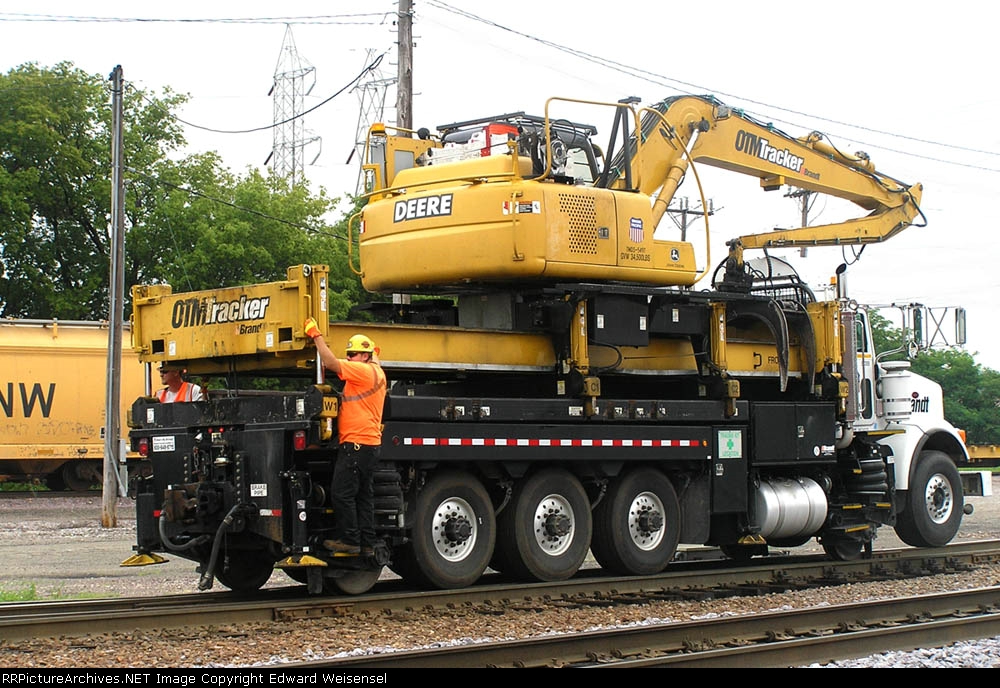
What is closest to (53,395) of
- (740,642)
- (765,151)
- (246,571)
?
(246,571)

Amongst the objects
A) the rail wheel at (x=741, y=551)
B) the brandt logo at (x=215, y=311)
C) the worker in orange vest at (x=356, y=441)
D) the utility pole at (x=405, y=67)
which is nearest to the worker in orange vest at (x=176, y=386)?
the brandt logo at (x=215, y=311)

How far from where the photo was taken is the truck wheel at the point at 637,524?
1322 cm

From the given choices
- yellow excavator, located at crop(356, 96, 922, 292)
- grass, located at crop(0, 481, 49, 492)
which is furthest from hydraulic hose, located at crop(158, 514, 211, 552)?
grass, located at crop(0, 481, 49, 492)

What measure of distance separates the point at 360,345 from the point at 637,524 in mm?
4033

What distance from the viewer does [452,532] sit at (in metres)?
11.9

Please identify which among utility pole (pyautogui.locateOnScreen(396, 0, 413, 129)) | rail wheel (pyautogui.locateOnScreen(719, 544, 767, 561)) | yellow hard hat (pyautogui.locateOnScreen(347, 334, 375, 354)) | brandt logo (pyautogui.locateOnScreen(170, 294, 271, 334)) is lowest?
rail wheel (pyautogui.locateOnScreen(719, 544, 767, 561))

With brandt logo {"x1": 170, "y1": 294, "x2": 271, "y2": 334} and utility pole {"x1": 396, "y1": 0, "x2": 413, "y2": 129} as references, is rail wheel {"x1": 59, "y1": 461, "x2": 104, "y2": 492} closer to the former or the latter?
utility pole {"x1": 396, "y1": 0, "x2": 413, "y2": 129}

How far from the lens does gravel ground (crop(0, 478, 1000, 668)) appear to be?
28.8ft

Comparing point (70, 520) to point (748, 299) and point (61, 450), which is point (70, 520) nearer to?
point (61, 450)

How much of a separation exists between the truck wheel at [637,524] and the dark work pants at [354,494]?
122 inches

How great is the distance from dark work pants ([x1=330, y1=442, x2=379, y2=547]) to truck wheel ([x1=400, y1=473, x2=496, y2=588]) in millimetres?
732

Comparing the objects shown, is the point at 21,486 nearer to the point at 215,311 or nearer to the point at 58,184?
the point at 58,184

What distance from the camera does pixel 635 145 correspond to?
13914 millimetres

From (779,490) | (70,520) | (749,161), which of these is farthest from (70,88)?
(779,490)
